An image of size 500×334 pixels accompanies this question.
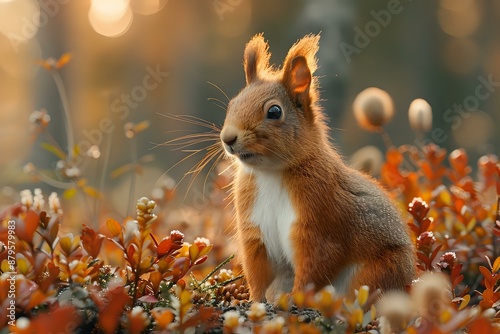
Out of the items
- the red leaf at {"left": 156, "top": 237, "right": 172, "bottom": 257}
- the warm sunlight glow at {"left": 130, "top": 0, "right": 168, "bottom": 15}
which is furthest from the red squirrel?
the warm sunlight glow at {"left": 130, "top": 0, "right": 168, "bottom": 15}

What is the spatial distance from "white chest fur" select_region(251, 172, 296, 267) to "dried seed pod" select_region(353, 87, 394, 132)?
1085mm

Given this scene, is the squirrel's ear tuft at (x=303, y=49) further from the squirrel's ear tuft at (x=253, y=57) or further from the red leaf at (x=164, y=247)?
the red leaf at (x=164, y=247)

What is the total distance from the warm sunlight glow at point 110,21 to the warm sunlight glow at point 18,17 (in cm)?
183

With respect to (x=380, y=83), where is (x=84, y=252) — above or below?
below

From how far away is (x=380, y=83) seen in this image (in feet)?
35.9

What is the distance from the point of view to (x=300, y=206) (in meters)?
1.93

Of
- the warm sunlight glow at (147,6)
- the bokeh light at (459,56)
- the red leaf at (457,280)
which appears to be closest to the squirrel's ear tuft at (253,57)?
the red leaf at (457,280)

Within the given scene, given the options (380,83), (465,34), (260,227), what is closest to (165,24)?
(380,83)

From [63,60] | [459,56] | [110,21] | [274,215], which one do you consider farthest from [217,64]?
[274,215]

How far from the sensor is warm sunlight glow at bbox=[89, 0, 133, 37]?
857 centimetres

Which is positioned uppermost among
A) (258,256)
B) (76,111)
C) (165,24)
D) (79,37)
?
(165,24)

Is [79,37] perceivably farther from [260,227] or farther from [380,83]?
[260,227]

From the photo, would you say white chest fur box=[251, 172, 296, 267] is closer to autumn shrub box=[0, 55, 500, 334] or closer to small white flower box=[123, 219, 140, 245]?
autumn shrub box=[0, 55, 500, 334]

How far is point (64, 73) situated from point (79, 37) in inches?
21.8
